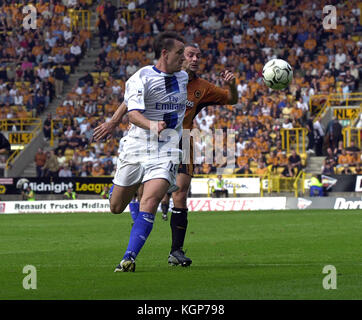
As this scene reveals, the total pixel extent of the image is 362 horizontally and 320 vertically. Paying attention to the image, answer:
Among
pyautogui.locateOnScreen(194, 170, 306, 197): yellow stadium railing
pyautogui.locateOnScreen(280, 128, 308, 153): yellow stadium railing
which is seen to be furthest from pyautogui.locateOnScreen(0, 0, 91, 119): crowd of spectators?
pyautogui.locateOnScreen(280, 128, 308, 153): yellow stadium railing

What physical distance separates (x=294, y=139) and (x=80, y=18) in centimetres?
1619

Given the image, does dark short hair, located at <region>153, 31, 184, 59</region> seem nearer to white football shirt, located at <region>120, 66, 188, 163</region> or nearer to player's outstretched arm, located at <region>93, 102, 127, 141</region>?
white football shirt, located at <region>120, 66, 188, 163</region>

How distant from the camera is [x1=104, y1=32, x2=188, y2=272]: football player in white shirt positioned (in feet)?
31.5

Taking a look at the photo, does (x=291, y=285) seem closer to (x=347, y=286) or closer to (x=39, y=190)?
(x=347, y=286)

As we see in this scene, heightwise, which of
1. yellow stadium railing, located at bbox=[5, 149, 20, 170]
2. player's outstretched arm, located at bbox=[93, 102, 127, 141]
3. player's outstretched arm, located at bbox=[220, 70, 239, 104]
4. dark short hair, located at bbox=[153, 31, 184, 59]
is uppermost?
dark short hair, located at bbox=[153, 31, 184, 59]

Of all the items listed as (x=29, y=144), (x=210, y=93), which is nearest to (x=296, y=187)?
(x=29, y=144)

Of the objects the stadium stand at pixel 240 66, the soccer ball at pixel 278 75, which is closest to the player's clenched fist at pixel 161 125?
the soccer ball at pixel 278 75

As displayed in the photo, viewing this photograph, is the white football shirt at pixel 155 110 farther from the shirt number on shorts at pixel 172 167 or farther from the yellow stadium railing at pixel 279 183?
the yellow stadium railing at pixel 279 183

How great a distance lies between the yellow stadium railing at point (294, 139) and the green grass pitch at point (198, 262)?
45.9ft

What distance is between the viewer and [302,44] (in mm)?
39219

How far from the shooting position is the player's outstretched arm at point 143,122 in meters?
9.38

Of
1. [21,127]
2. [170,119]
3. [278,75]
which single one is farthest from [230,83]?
[21,127]

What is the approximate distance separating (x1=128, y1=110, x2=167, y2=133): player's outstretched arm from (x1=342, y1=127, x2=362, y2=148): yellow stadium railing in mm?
25259

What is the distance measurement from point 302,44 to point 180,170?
2910 cm
